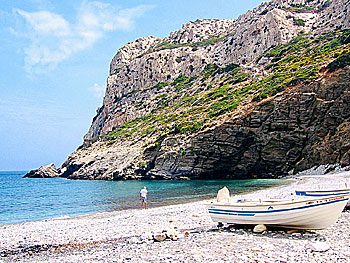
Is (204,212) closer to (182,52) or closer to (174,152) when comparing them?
(174,152)

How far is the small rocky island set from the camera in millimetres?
54000

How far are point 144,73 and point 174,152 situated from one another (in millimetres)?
75696

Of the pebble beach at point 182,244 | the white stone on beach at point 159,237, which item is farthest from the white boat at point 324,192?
the white stone on beach at point 159,237

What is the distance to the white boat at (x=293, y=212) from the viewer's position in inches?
445

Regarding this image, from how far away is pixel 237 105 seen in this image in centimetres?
6631

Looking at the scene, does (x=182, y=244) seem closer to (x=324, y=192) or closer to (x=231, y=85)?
(x=324, y=192)

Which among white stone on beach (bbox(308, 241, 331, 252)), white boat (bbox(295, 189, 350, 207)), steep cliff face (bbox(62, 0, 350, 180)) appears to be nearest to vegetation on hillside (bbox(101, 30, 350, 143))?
steep cliff face (bbox(62, 0, 350, 180))

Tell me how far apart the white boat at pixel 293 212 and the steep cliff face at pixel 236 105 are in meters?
38.6

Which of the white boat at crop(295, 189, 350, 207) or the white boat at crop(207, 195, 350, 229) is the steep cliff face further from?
the white boat at crop(207, 195, 350, 229)

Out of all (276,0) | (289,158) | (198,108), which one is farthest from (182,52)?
(289,158)

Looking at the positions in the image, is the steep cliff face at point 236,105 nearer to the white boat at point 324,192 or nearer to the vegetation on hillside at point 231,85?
the vegetation on hillside at point 231,85

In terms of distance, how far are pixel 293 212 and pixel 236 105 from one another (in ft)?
184

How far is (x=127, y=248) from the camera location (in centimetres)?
1154

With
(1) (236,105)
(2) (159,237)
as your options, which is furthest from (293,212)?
(1) (236,105)
